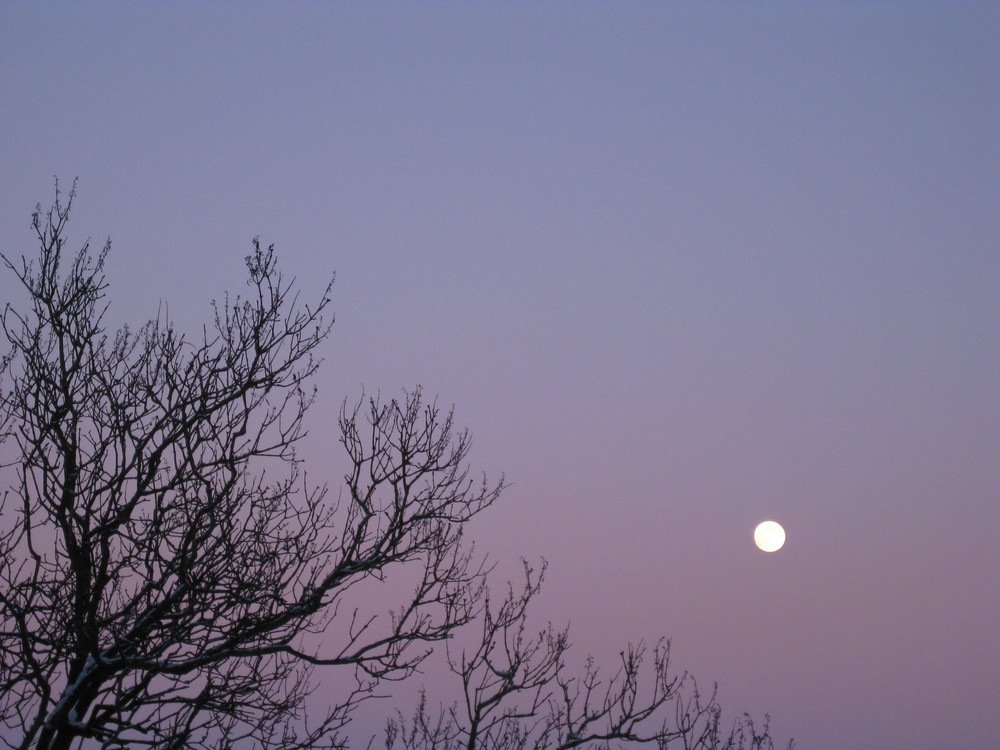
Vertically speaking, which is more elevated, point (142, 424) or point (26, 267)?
point (26, 267)

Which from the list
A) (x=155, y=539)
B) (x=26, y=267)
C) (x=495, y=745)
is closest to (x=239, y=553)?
(x=155, y=539)

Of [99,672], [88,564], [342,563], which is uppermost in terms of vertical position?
[342,563]

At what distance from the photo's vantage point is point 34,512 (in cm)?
878

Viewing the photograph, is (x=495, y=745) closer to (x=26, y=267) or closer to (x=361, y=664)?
(x=361, y=664)

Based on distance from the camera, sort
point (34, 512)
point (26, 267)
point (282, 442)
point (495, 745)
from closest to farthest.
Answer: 1. point (34, 512)
2. point (26, 267)
3. point (282, 442)
4. point (495, 745)

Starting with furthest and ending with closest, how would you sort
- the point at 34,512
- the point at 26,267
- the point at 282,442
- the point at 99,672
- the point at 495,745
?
the point at 495,745 → the point at 282,442 → the point at 26,267 → the point at 34,512 → the point at 99,672

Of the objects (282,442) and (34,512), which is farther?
(282,442)

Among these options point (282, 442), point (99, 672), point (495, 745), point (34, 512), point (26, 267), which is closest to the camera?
point (99, 672)

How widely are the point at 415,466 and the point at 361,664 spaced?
210 centimetres

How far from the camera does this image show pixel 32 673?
28.4 ft

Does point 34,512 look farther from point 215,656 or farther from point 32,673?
point 215,656

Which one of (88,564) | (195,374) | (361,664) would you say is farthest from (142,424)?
(361,664)

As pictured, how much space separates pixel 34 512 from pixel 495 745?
30.0 feet

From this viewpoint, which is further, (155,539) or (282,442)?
(282,442)
